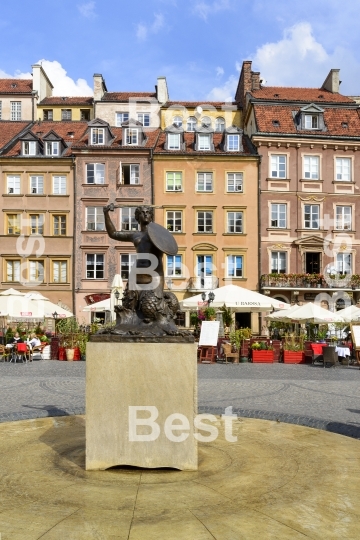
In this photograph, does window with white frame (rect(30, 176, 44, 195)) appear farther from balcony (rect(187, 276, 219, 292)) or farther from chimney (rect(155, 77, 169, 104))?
chimney (rect(155, 77, 169, 104))

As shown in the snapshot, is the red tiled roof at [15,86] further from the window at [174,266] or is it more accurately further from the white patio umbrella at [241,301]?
the white patio umbrella at [241,301]

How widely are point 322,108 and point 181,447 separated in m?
35.4

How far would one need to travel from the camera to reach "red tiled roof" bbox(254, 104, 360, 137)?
115 feet

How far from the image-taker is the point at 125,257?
3406 cm

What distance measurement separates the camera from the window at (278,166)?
34688 mm

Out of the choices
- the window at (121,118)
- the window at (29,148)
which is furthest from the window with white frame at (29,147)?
the window at (121,118)

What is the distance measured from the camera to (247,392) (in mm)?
11492

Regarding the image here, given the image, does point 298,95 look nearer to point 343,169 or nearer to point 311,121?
point 311,121

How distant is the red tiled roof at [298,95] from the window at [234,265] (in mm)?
11537

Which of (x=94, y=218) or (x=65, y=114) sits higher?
(x=65, y=114)

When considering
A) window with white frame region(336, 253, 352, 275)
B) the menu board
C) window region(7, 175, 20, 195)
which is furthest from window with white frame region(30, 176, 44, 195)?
window with white frame region(336, 253, 352, 275)

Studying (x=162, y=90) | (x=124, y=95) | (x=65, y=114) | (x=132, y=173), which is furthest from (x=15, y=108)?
(x=132, y=173)

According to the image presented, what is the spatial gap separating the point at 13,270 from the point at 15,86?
67.8 feet

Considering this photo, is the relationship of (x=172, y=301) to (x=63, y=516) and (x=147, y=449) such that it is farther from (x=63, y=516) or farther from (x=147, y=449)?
(x=63, y=516)
